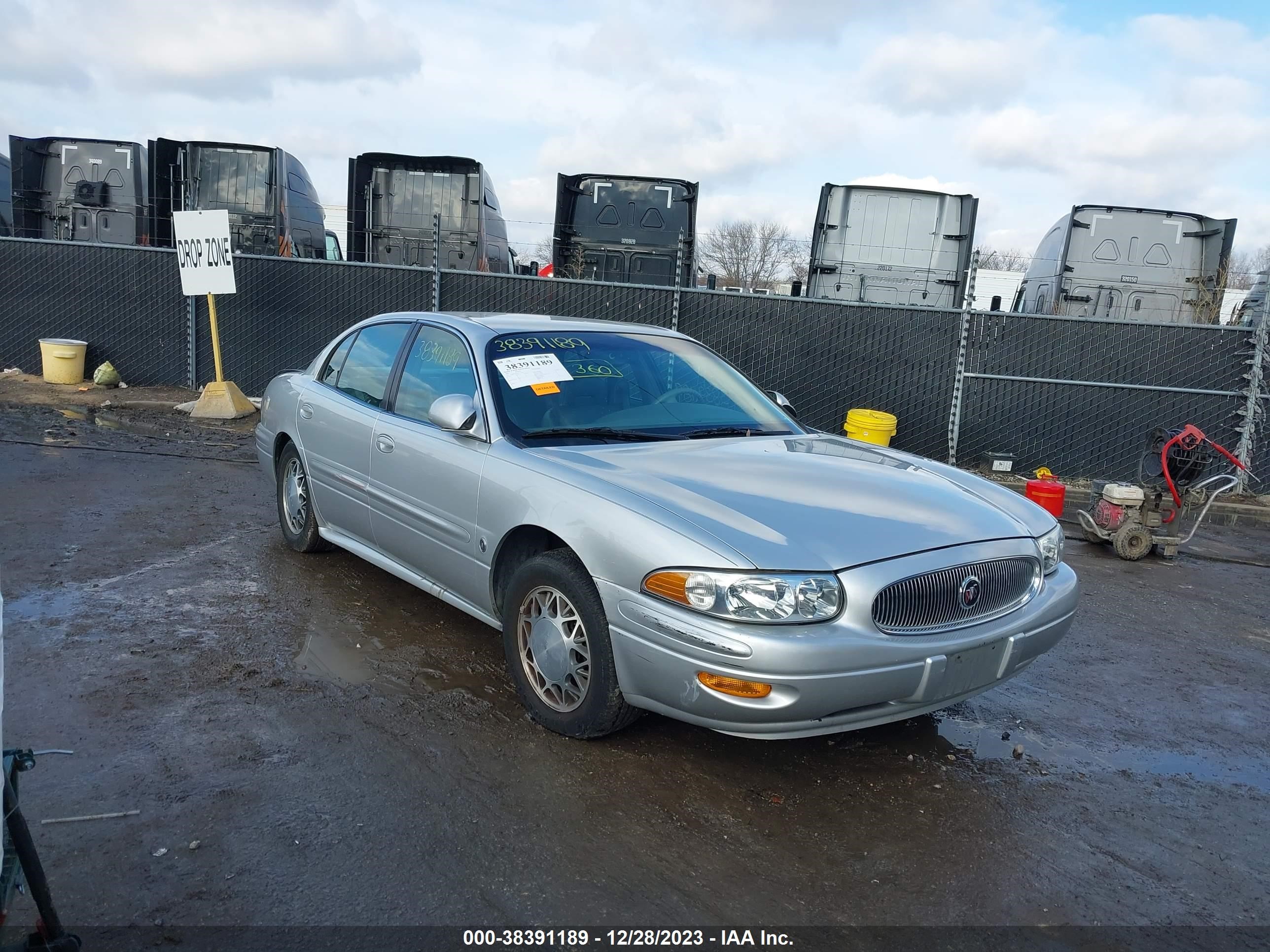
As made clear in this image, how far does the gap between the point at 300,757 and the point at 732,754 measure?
1522 millimetres

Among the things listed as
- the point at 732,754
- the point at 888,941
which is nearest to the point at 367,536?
the point at 732,754

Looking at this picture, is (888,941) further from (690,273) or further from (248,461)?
(690,273)

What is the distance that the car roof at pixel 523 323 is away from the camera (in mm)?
4707

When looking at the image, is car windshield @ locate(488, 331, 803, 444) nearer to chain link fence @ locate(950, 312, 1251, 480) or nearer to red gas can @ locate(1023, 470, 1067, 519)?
red gas can @ locate(1023, 470, 1067, 519)

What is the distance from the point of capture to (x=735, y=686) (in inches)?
121

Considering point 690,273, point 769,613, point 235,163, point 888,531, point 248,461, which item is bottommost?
point 248,461

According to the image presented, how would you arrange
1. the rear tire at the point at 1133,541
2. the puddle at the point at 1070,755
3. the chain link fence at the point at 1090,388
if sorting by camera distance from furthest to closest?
the chain link fence at the point at 1090,388 → the rear tire at the point at 1133,541 → the puddle at the point at 1070,755

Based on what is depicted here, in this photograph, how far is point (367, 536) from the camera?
16.3 ft

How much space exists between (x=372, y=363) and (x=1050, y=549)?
134 inches

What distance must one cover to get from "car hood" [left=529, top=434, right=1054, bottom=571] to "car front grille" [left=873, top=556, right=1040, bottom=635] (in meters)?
Answer: 0.10

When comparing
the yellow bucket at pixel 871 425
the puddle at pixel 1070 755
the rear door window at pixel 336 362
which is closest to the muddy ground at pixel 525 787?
the puddle at pixel 1070 755

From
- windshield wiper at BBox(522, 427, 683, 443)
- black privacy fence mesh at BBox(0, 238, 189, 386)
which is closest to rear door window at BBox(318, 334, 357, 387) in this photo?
windshield wiper at BBox(522, 427, 683, 443)

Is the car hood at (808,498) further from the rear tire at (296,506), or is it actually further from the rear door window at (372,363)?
the rear tire at (296,506)

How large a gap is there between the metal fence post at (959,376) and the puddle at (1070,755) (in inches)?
255
